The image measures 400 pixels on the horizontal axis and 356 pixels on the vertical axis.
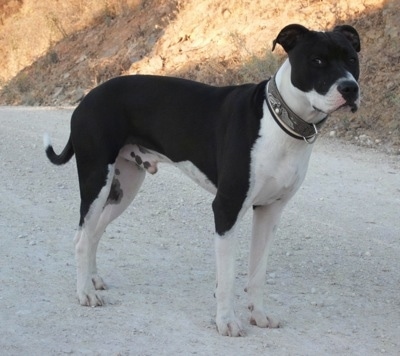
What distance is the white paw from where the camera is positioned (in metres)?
4.86

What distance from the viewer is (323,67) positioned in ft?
14.2

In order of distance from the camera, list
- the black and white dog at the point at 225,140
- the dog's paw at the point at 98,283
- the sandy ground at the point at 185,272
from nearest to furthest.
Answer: the black and white dog at the point at 225,140 → the sandy ground at the point at 185,272 → the dog's paw at the point at 98,283

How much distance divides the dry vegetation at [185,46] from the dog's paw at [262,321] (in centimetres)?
653

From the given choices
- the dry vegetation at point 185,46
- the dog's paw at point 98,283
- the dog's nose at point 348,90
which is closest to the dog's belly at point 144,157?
the dog's paw at point 98,283

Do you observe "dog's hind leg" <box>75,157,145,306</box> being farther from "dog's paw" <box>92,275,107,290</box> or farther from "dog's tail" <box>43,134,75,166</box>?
"dog's tail" <box>43,134,75,166</box>

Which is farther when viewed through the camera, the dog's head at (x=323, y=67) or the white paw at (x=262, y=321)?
the white paw at (x=262, y=321)

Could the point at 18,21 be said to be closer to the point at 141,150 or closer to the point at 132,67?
the point at 132,67

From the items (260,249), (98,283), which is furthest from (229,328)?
(98,283)

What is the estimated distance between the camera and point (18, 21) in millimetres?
28344

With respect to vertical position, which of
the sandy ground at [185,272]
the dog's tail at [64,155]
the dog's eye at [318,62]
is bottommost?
the sandy ground at [185,272]

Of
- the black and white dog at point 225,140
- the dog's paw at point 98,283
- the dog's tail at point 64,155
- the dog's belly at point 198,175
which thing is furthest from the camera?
the dog's tail at point 64,155

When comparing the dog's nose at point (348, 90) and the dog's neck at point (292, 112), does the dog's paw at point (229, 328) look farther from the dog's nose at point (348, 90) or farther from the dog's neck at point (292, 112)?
the dog's nose at point (348, 90)

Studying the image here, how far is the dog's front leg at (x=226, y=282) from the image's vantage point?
4.66 m

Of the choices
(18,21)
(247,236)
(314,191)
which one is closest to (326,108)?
(247,236)
